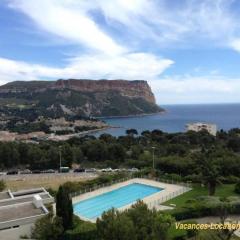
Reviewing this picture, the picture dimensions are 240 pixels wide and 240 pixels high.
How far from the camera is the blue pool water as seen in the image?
28719 mm

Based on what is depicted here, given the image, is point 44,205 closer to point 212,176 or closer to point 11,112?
point 212,176

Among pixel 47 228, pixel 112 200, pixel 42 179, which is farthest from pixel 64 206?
pixel 42 179

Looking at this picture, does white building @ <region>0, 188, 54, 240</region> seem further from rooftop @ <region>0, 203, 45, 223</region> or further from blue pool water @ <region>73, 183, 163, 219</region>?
blue pool water @ <region>73, 183, 163, 219</region>

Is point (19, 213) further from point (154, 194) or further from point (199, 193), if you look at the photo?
point (199, 193)

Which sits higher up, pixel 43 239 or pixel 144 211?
pixel 144 211

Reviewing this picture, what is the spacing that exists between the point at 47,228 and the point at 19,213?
2.79 m

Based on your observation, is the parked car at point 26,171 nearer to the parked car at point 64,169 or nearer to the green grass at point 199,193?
the parked car at point 64,169

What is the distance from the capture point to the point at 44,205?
24.2m

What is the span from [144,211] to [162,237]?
1336 millimetres

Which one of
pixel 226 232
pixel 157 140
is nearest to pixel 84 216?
pixel 226 232

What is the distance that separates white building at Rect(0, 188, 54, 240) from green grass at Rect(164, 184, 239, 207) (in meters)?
9.58

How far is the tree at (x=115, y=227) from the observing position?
16984 millimetres

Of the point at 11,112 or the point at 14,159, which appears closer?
the point at 14,159

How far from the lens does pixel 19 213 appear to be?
22.7 meters
